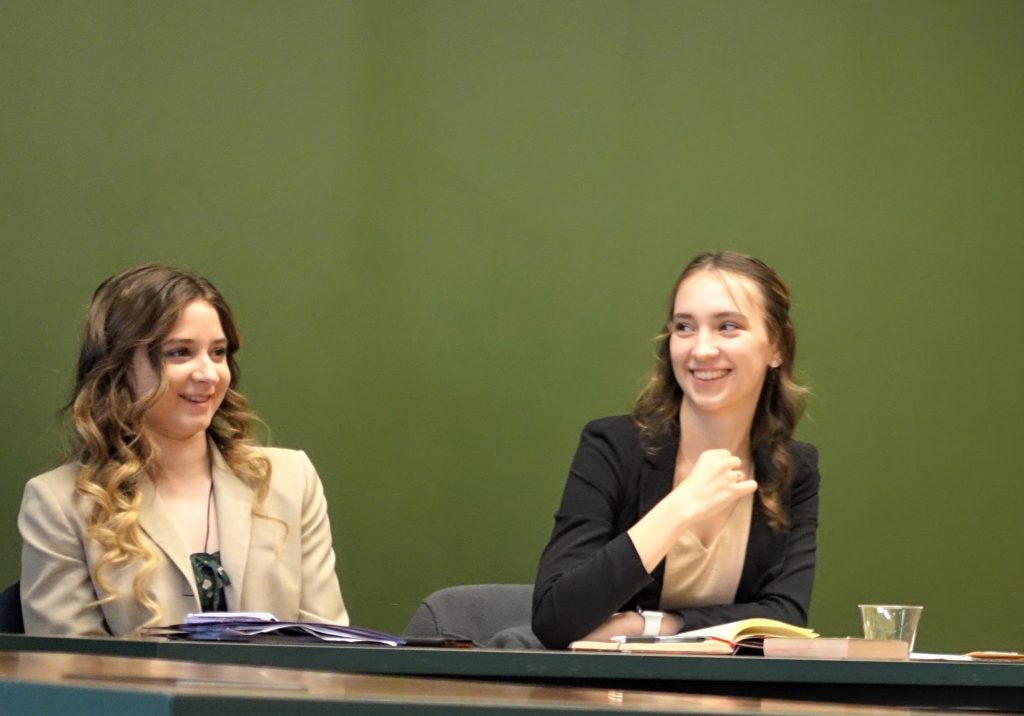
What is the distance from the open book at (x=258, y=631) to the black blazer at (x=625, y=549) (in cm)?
66

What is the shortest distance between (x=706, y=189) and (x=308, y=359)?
1157mm

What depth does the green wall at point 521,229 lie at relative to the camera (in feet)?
11.0

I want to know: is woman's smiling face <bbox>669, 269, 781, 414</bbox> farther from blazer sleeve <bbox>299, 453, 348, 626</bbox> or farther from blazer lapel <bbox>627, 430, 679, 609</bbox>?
blazer sleeve <bbox>299, 453, 348, 626</bbox>

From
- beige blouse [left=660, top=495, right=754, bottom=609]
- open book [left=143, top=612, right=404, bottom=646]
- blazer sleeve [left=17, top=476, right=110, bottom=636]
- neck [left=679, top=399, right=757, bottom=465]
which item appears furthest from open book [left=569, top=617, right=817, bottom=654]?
blazer sleeve [left=17, top=476, right=110, bottom=636]

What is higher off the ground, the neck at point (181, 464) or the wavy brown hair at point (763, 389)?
the wavy brown hair at point (763, 389)

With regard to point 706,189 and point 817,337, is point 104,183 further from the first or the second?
point 817,337

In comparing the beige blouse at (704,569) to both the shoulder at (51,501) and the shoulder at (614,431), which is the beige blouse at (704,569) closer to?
the shoulder at (614,431)

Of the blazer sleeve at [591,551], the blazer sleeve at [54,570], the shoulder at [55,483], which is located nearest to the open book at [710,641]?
the blazer sleeve at [591,551]

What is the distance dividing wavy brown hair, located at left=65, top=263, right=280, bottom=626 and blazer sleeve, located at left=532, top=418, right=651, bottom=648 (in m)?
0.62

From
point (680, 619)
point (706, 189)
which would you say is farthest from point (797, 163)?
point (680, 619)

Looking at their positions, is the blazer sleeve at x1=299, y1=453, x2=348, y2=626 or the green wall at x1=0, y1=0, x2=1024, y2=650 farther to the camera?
the green wall at x1=0, y1=0, x2=1024, y2=650

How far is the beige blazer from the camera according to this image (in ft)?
8.33

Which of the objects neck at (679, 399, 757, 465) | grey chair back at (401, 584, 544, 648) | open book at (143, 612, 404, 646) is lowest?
grey chair back at (401, 584, 544, 648)

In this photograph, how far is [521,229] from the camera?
11.8 ft
